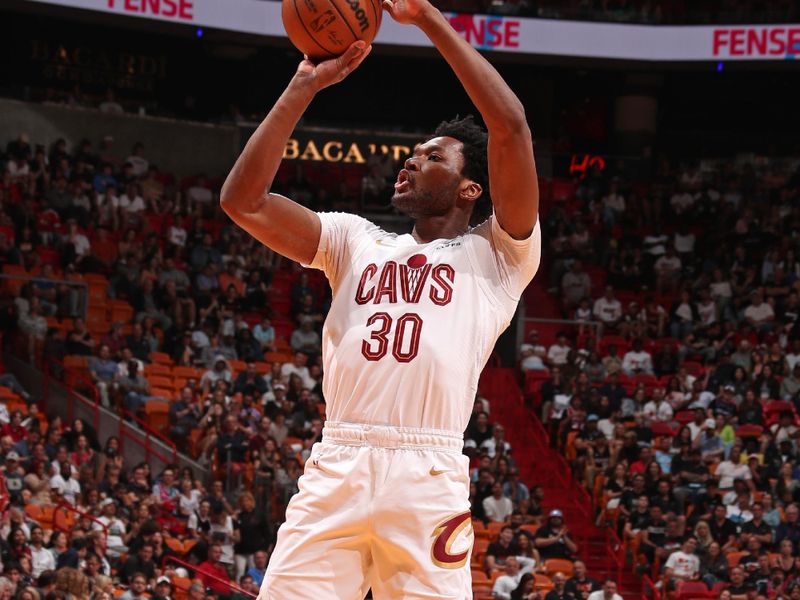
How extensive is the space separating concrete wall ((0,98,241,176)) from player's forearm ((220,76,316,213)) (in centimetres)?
1659

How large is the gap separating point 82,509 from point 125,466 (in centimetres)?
141

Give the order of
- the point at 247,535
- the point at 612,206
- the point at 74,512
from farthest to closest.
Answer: the point at 612,206 < the point at 247,535 < the point at 74,512

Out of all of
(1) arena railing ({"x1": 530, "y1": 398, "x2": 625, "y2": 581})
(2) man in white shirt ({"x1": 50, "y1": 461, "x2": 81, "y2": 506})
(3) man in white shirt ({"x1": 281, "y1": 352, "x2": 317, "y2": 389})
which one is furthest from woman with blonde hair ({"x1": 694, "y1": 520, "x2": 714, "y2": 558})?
(2) man in white shirt ({"x1": 50, "y1": 461, "x2": 81, "y2": 506})

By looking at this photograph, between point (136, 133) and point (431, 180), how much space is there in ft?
56.9

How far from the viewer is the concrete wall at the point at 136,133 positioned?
1955 cm

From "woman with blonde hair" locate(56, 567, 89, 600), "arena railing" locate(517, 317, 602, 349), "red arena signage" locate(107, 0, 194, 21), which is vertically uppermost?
"red arena signage" locate(107, 0, 194, 21)

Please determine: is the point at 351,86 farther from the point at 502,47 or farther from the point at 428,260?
the point at 428,260

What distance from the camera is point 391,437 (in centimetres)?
363

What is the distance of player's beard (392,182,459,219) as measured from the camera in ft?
12.9

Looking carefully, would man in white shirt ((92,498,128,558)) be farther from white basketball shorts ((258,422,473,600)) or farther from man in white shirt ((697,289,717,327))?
man in white shirt ((697,289,717,327))

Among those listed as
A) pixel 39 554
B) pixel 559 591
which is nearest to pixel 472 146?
pixel 39 554

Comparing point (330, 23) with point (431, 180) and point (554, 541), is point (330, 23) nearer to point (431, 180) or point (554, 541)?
point (431, 180)

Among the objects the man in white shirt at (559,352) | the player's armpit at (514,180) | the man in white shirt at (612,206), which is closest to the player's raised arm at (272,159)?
the player's armpit at (514,180)

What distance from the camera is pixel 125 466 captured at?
1369cm
